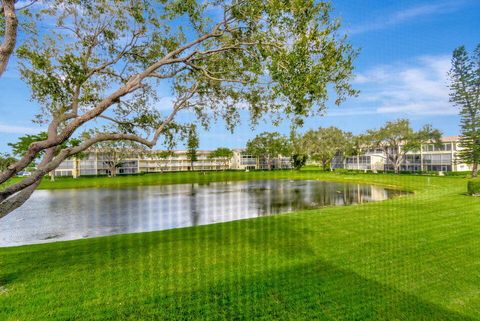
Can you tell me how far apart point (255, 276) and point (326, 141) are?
9113cm

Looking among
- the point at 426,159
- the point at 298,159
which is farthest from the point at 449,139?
the point at 298,159

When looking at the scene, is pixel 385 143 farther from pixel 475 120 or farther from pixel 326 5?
pixel 326 5

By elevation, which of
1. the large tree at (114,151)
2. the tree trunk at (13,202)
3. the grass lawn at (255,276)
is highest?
the large tree at (114,151)

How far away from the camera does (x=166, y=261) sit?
9.12 meters

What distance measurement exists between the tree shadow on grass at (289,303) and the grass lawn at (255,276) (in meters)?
0.02

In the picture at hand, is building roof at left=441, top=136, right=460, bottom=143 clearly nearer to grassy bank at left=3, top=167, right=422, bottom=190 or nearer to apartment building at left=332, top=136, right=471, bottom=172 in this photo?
apartment building at left=332, top=136, right=471, bottom=172

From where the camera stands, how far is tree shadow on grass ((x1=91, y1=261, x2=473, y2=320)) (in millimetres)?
5855

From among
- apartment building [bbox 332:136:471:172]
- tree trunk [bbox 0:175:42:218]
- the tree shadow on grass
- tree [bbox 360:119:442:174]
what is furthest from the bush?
tree [bbox 360:119:442:174]

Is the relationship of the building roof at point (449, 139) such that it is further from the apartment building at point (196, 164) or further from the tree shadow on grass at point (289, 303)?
the tree shadow on grass at point (289, 303)

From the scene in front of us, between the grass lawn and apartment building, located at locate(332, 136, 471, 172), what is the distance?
66185mm

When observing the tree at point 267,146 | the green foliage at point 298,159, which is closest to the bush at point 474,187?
the green foliage at point 298,159

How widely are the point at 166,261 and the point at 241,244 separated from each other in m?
3.15

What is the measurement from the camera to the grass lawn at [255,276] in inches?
239

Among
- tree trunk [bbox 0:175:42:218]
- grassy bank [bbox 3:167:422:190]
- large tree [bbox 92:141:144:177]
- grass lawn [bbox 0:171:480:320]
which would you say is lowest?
grassy bank [bbox 3:167:422:190]
